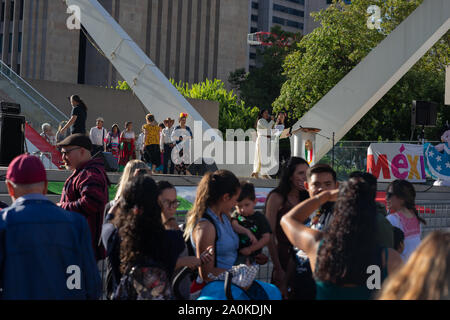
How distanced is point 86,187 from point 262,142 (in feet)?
38.5

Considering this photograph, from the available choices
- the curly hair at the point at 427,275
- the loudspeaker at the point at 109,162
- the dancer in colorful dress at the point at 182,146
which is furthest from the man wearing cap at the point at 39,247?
the dancer in colorful dress at the point at 182,146

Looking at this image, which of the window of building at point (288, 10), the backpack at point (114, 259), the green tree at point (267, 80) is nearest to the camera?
the backpack at point (114, 259)

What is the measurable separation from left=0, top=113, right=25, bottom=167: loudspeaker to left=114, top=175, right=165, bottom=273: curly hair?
30.5ft

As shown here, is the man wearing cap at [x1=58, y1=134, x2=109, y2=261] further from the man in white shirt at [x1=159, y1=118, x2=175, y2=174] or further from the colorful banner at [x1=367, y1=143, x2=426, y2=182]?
the colorful banner at [x1=367, y1=143, x2=426, y2=182]

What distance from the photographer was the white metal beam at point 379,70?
1952 cm

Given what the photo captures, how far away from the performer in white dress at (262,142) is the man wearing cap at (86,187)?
11002mm

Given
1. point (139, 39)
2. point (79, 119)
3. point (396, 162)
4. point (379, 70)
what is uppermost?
point (139, 39)

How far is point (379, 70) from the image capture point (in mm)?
20016

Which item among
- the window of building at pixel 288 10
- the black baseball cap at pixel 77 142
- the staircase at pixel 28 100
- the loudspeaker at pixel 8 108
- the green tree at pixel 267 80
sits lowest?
the black baseball cap at pixel 77 142

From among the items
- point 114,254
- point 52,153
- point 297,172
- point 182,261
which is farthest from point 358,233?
point 52,153

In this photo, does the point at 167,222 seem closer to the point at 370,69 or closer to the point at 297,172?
the point at 297,172

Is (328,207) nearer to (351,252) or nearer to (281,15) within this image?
(351,252)

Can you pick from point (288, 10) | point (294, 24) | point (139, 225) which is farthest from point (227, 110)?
point (294, 24)

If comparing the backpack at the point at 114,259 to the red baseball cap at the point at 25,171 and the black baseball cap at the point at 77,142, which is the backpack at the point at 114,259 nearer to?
the red baseball cap at the point at 25,171
